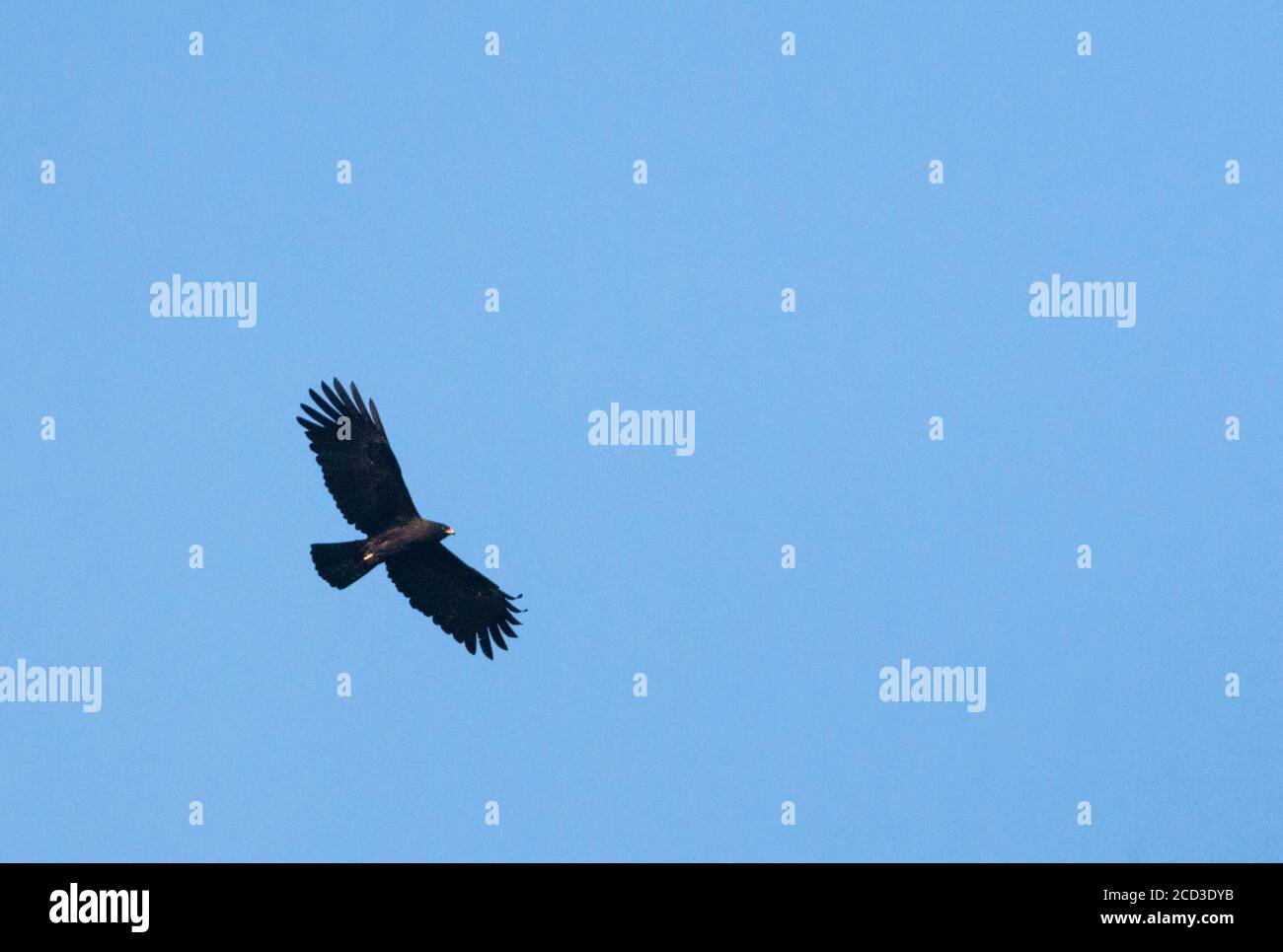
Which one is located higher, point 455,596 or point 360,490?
point 360,490

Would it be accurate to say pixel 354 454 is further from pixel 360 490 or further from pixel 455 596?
pixel 455 596

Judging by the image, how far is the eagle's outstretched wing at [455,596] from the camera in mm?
19078

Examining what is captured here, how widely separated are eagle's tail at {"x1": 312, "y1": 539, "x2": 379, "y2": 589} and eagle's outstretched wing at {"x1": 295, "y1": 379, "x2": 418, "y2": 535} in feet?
1.34

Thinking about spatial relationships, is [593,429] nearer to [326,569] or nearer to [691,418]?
[691,418]

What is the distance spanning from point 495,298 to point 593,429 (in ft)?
6.75

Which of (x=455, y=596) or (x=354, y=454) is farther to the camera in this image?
(x=455, y=596)

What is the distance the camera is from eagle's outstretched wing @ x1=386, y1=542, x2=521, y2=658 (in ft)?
62.6

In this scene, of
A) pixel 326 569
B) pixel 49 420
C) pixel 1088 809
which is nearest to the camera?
pixel 326 569

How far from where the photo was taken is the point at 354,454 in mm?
18297

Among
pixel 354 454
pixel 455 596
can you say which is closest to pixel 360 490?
pixel 354 454

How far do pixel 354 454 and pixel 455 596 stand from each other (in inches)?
77.7

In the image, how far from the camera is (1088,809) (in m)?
22.0
